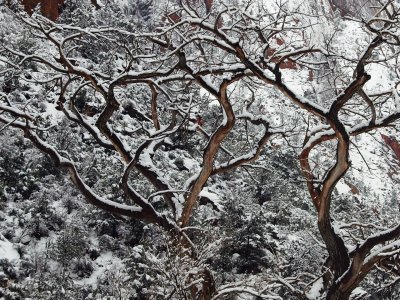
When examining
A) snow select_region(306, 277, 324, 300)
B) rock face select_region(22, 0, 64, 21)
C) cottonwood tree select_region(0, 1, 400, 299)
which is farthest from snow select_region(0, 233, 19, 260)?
rock face select_region(22, 0, 64, 21)

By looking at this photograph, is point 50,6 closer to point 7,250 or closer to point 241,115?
point 7,250

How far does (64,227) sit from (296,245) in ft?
22.6

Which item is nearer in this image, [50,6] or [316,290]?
[316,290]

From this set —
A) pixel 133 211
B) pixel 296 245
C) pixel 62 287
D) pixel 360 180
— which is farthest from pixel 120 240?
pixel 360 180

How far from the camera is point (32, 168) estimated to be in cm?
1324

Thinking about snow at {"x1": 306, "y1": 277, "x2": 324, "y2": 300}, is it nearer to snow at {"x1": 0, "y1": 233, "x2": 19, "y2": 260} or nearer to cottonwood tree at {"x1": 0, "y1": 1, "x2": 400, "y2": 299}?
cottonwood tree at {"x1": 0, "y1": 1, "x2": 400, "y2": 299}

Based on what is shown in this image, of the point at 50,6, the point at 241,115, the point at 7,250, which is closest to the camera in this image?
the point at 241,115

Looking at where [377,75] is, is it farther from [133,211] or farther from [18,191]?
[133,211]

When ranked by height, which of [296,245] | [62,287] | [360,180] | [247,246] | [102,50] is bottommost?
[62,287]

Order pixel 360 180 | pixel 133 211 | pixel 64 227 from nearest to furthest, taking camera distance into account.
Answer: pixel 133 211
pixel 64 227
pixel 360 180

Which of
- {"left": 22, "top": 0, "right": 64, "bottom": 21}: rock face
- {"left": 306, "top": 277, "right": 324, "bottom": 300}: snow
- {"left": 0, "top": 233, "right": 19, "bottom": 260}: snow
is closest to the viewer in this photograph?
{"left": 306, "top": 277, "right": 324, "bottom": 300}: snow

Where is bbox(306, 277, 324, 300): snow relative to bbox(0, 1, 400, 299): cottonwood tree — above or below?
below

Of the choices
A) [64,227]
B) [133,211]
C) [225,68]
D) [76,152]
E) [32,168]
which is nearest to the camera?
[225,68]

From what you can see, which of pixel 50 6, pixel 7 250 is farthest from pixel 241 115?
pixel 50 6
